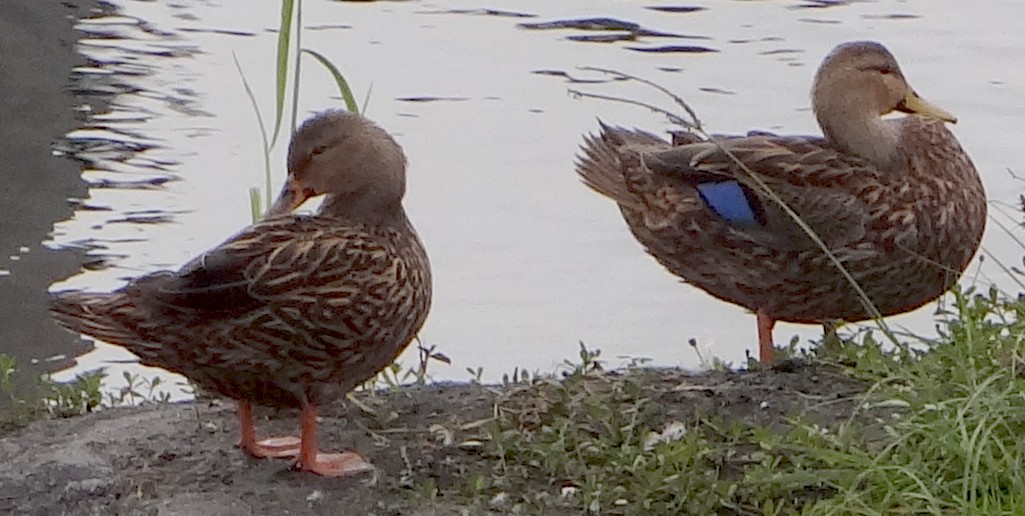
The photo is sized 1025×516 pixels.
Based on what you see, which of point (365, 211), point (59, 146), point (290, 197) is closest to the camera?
point (365, 211)

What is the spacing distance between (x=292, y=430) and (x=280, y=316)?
644 mm

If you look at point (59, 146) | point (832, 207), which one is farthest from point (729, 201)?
point (59, 146)

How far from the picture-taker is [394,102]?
30.9ft

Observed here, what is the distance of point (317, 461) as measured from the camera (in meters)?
4.45

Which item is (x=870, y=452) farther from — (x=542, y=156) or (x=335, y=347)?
(x=542, y=156)

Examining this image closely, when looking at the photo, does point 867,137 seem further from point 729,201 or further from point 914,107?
point 729,201

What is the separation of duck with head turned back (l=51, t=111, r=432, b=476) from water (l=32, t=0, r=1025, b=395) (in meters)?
2.18

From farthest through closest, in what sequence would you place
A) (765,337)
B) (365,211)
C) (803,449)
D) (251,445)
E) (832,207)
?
1. (765,337)
2. (832,207)
3. (365,211)
4. (251,445)
5. (803,449)

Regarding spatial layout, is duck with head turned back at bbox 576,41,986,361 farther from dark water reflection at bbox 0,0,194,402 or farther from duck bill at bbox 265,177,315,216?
dark water reflection at bbox 0,0,194,402

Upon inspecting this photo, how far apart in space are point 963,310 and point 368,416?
1.47m

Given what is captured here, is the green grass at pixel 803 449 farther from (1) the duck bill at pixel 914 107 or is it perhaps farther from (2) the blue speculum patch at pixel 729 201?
(1) the duck bill at pixel 914 107

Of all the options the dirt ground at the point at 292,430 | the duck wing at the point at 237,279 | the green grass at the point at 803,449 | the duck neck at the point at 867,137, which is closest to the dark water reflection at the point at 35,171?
the dirt ground at the point at 292,430

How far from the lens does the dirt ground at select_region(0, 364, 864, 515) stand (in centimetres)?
430

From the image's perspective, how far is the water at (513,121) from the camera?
7.45 m
